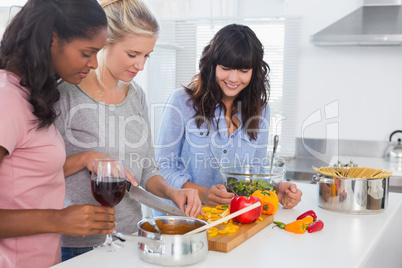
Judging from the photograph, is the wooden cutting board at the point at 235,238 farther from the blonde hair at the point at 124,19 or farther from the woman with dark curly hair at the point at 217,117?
the blonde hair at the point at 124,19

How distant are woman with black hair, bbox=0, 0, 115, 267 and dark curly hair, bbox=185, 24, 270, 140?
2.76 feet

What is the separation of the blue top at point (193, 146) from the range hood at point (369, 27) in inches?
52.7

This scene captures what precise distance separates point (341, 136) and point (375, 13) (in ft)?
3.14

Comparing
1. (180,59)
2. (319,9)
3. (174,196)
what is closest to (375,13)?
(319,9)

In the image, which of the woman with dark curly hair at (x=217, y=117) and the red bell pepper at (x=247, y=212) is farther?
the woman with dark curly hair at (x=217, y=117)

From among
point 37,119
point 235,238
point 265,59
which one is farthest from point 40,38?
point 265,59

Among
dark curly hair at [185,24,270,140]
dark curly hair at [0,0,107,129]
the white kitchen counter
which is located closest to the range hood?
dark curly hair at [185,24,270,140]

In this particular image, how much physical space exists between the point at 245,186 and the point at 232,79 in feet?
1.84

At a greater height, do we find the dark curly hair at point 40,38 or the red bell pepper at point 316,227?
the dark curly hair at point 40,38

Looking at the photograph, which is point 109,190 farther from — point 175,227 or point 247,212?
point 247,212

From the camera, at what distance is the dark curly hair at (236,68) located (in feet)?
7.00

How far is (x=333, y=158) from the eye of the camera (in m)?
A: 3.69

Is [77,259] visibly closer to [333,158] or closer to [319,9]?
[333,158]

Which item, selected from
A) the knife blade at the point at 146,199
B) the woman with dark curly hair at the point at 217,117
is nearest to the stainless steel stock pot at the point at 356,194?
the woman with dark curly hair at the point at 217,117
